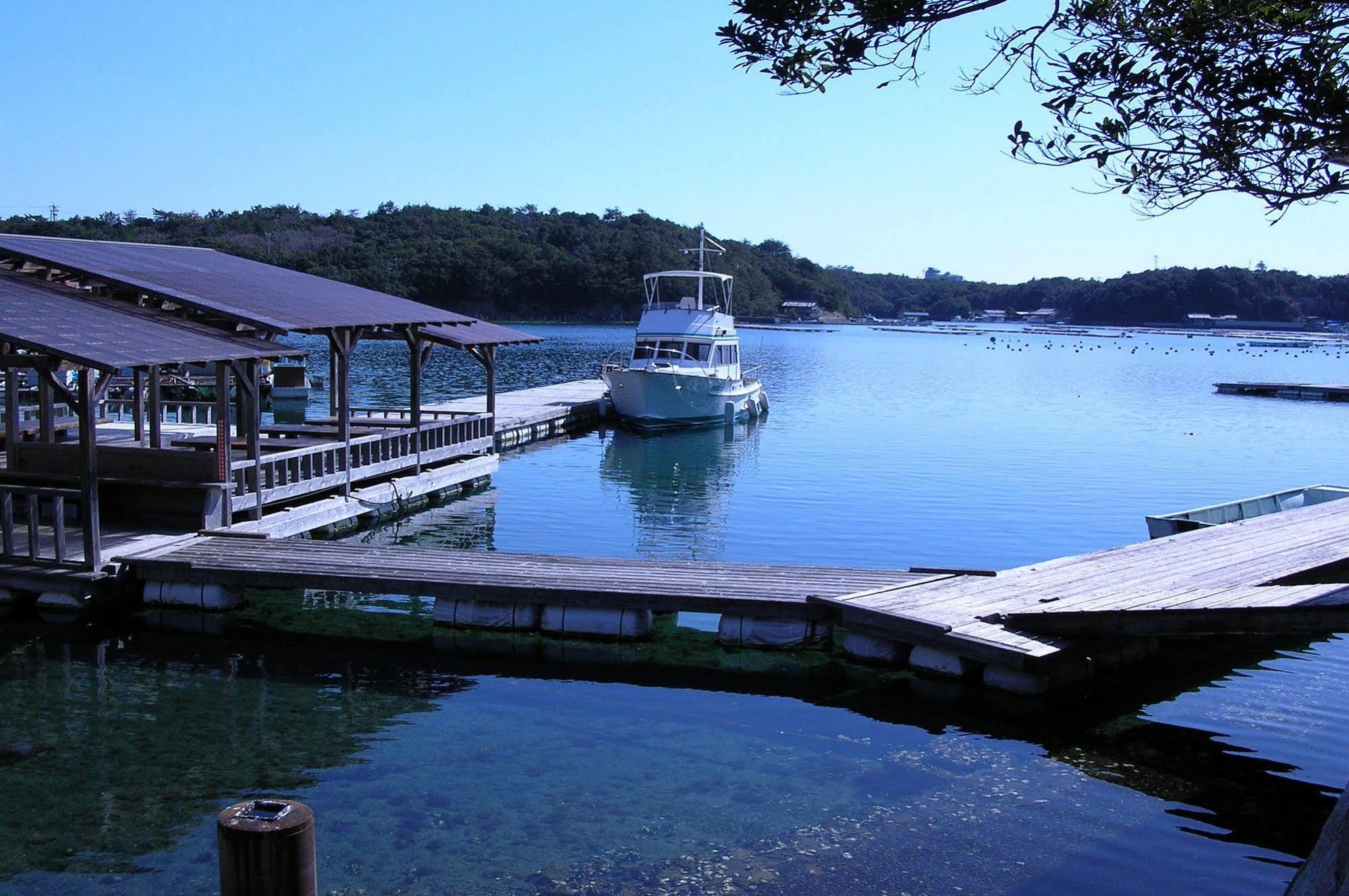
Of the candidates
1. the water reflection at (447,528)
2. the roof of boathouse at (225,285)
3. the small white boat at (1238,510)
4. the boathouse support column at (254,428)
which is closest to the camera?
the boathouse support column at (254,428)

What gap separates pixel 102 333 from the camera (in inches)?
468

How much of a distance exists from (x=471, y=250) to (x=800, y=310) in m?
69.2

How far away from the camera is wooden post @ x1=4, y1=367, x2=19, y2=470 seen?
13.6 meters

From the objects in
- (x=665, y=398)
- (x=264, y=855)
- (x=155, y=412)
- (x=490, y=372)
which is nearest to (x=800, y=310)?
(x=665, y=398)

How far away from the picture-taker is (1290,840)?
294 inches

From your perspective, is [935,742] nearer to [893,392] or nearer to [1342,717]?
[1342,717]

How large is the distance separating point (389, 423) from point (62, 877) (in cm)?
1440

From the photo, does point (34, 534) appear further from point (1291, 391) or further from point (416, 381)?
point (1291, 391)

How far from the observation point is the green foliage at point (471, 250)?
321ft

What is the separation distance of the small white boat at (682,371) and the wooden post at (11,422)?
19.5m

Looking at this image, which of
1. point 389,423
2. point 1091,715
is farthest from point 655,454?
point 1091,715

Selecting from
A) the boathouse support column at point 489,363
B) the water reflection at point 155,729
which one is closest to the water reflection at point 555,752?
the water reflection at point 155,729

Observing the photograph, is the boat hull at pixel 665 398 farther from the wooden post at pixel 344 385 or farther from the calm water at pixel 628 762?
the calm water at pixel 628 762

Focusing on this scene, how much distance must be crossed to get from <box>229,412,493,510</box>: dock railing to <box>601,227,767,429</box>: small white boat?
36.4 feet
